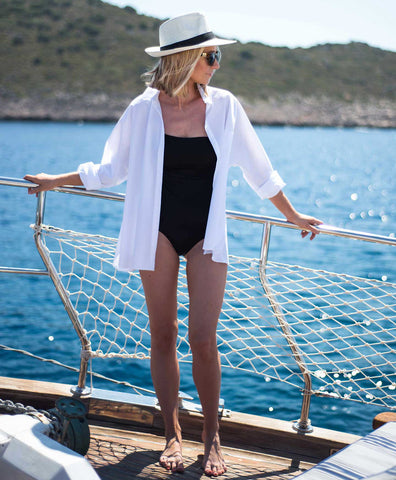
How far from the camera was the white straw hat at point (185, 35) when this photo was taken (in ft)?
5.80

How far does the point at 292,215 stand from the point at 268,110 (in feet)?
193

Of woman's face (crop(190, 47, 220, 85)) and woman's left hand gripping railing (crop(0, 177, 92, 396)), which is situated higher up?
woman's face (crop(190, 47, 220, 85))

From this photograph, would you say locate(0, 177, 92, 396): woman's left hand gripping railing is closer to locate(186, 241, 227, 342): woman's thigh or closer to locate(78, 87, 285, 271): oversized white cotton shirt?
locate(78, 87, 285, 271): oversized white cotton shirt

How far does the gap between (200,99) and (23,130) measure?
44.3m

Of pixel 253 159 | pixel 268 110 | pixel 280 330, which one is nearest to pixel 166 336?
pixel 253 159

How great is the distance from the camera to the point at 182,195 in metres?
1.79

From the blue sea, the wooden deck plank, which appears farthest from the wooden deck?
the blue sea

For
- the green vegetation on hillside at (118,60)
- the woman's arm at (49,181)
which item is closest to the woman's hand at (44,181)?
the woman's arm at (49,181)

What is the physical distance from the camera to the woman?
178 cm

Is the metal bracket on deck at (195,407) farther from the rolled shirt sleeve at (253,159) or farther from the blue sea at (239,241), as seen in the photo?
the blue sea at (239,241)

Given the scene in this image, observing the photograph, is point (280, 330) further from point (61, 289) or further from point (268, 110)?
point (268, 110)

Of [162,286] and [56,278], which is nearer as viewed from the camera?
[162,286]

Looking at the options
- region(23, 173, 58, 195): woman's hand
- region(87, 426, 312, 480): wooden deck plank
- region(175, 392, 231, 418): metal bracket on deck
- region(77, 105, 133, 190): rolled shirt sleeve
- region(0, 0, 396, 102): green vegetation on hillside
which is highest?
region(0, 0, 396, 102): green vegetation on hillside

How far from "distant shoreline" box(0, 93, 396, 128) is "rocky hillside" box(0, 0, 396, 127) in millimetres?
83
